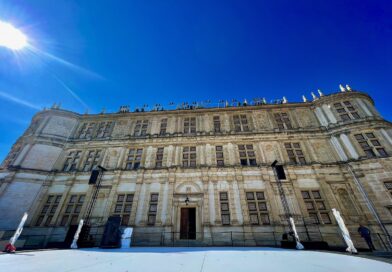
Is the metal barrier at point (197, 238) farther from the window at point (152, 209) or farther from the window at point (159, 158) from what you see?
the window at point (159, 158)

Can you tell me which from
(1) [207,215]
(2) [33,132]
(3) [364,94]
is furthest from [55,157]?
(3) [364,94]

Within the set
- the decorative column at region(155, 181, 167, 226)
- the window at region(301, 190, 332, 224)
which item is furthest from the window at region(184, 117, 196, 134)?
the window at region(301, 190, 332, 224)

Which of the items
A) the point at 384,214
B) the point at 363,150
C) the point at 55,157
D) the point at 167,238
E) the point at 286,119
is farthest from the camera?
the point at 286,119

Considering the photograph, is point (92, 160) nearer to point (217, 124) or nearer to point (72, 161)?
point (72, 161)

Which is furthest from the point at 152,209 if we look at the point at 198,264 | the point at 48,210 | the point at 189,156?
the point at 198,264

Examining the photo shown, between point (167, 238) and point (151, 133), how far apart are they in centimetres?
1054

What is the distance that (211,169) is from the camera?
1594 centimetres

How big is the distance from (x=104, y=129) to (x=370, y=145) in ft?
86.3

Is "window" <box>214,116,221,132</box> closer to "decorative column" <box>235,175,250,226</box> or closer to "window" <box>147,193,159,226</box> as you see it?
"decorative column" <box>235,175,250,226</box>

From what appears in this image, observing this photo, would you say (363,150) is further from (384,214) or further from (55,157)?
(55,157)

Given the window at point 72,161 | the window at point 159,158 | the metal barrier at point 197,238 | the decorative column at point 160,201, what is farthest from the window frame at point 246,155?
the window at point 72,161

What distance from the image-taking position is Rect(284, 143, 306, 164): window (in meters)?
16.1

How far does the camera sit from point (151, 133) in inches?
761

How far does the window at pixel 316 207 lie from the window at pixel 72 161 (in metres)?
21.3
